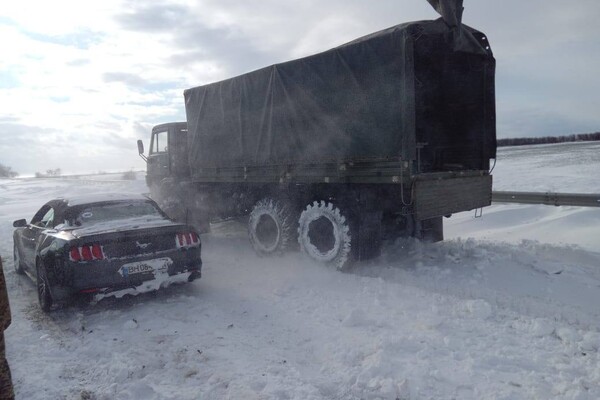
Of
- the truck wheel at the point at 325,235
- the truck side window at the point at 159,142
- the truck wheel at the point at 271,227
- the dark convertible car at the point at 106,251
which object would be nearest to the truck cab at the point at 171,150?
the truck side window at the point at 159,142

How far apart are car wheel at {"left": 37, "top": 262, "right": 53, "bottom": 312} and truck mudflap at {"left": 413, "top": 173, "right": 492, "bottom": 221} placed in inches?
183

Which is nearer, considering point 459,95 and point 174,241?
point 174,241

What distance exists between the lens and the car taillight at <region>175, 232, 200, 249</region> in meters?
5.33

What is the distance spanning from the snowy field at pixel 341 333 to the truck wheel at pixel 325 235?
0.86 ft

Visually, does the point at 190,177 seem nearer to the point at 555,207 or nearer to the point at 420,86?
the point at 420,86

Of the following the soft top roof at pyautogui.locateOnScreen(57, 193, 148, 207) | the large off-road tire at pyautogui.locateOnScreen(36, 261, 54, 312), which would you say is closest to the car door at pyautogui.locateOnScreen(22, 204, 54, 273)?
the soft top roof at pyautogui.locateOnScreen(57, 193, 148, 207)

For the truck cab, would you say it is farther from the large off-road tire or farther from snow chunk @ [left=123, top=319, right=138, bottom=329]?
snow chunk @ [left=123, top=319, right=138, bottom=329]

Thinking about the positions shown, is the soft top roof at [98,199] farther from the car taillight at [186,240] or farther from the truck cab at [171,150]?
the truck cab at [171,150]

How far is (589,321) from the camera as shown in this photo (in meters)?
4.19

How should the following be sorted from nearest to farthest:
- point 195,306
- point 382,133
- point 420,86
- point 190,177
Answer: point 195,306 → point 382,133 → point 420,86 → point 190,177

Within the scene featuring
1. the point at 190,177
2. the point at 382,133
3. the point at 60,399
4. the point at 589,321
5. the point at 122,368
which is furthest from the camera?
the point at 190,177

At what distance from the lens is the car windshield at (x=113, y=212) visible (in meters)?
5.50

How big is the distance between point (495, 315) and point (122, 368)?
3610 millimetres

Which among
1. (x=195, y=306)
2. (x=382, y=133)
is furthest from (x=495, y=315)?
(x=195, y=306)
